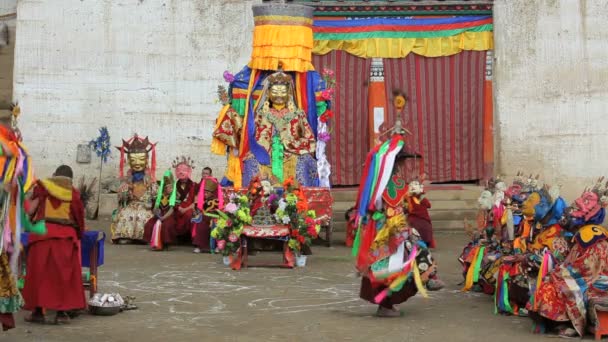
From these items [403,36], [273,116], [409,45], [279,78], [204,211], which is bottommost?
[204,211]

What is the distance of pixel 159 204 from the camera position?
57.0 ft

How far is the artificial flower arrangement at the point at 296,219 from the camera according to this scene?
1492 centimetres

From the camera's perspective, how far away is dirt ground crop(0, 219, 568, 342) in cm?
1023

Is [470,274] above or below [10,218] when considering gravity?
below

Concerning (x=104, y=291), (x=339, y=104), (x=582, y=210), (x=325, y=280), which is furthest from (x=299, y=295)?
(x=339, y=104)

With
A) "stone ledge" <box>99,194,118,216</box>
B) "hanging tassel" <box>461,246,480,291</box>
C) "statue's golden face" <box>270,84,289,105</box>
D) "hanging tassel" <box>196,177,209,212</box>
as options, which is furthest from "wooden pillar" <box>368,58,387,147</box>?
"hanging tassel" <box>461,246,480,291</box>

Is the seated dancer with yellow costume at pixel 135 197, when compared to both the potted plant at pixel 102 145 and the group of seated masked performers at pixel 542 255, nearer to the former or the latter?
the potted plant at pixel 102 145

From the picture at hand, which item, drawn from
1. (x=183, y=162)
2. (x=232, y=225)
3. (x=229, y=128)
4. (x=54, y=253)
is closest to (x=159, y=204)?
(x=183, y=162)

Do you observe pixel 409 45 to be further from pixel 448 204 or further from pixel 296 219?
pixel 296 219

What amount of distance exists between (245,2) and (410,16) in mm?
2954

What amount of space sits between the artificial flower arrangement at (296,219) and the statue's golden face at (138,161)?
3.43 meters

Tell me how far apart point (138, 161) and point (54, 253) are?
23.9ft

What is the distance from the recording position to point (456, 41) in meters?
20.5

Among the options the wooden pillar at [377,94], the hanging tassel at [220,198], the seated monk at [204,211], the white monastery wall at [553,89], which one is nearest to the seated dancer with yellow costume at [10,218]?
the hanging tassel at [220,198]
